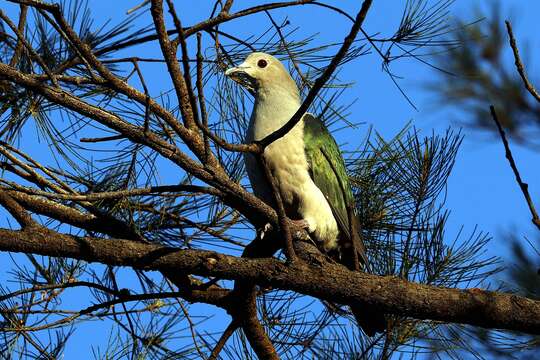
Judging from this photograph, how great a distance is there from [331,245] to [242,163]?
506 mm

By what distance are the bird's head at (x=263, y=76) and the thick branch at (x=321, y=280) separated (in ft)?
4.15

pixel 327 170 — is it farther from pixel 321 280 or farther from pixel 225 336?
pixel 321 280

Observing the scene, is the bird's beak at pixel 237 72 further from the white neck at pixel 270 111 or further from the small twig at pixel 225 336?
the small twig at pixel 225 336

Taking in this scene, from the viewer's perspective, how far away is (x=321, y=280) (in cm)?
271

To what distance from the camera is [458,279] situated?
3.27 metres

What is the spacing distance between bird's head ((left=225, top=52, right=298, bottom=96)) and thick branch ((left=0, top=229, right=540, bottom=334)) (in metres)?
1.27

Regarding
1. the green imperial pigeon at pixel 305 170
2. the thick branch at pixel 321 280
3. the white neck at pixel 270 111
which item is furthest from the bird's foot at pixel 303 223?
the thick branch at pixel 321 280

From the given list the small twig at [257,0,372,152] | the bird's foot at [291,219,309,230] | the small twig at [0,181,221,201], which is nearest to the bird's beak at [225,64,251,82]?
the bird's foot at [291,219,309,230]

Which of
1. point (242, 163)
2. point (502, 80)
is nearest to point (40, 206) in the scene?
point (242, 163)

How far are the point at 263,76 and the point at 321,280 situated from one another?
54.3 inches

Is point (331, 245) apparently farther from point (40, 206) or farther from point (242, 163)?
point (40, 206)

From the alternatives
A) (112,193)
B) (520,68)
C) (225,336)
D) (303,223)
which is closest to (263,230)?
(225,336)

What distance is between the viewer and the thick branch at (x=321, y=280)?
2572mm

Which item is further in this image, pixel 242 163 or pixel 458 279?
pixel 242 163
